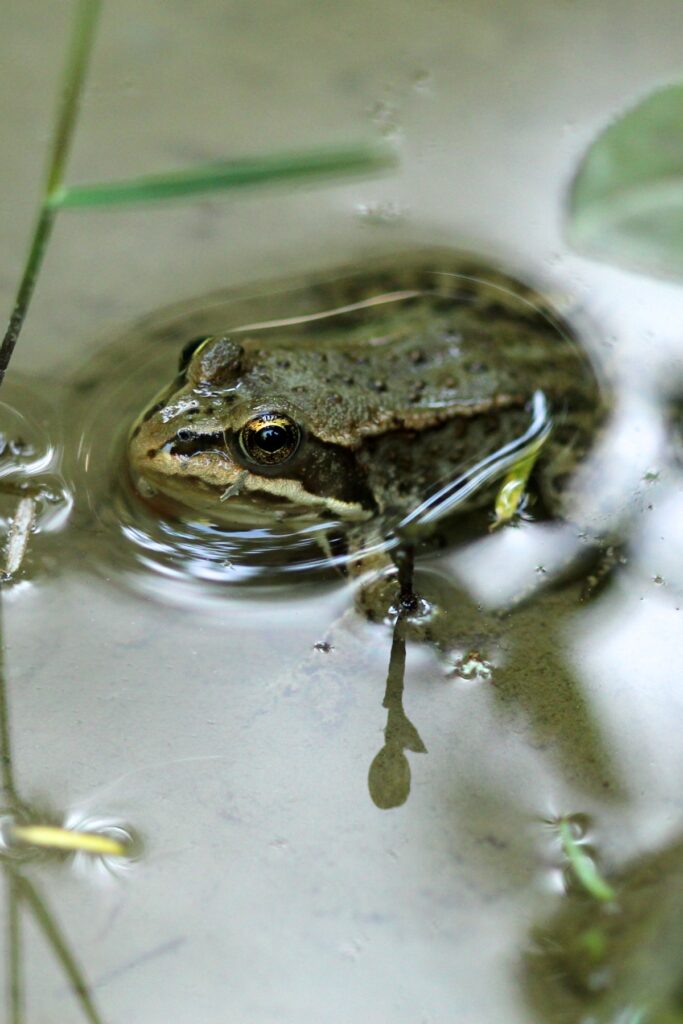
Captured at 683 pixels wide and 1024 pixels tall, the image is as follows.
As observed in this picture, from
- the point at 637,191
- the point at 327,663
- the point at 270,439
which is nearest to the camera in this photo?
the point at 327,663

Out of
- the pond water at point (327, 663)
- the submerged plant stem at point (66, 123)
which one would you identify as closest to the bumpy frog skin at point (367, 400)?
the pond water at point (327, 663)

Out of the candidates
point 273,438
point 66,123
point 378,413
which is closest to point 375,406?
point 378,413

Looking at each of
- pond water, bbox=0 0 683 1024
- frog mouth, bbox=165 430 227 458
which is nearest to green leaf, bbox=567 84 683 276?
pond water, bbox=0 0 683 1024

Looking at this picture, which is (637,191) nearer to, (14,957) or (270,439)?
(270,439)

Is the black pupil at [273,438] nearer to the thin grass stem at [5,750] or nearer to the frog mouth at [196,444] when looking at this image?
the frog mouth at [196,444]

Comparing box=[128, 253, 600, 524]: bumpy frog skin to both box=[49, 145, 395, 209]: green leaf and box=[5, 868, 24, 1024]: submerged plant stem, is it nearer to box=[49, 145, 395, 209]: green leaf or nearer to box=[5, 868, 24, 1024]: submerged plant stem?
box=[49, 145, 395, 209]: green leaf

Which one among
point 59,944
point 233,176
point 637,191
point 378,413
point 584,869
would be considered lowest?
point 584,869
